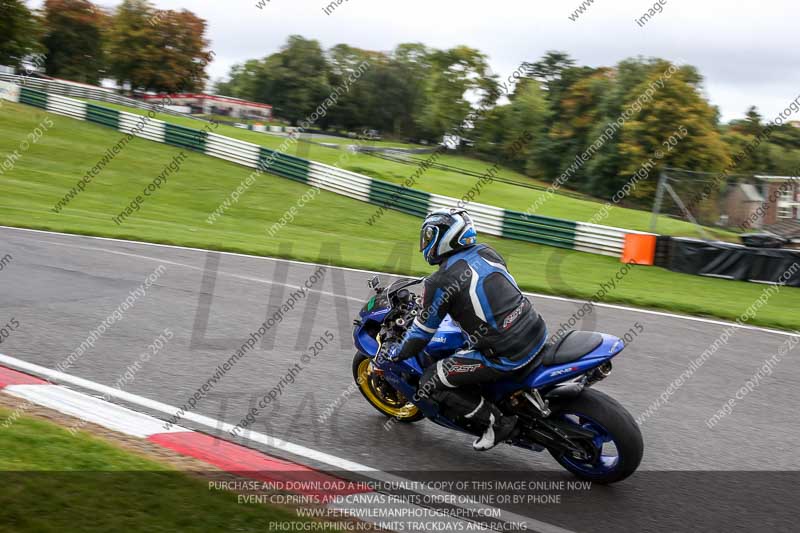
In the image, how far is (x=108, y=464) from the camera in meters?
4.92

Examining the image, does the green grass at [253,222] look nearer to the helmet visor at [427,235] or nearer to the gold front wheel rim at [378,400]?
the gold front wheel rim at [378,400]

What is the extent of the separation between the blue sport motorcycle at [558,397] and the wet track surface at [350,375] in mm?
251

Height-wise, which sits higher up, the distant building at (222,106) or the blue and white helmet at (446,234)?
the blue and white helmet at (446,234)

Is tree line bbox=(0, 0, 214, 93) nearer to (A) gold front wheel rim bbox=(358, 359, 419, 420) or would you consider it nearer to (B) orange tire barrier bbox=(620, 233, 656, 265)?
(B) orange tire barrier bbox=(620, 233, 656, 265)

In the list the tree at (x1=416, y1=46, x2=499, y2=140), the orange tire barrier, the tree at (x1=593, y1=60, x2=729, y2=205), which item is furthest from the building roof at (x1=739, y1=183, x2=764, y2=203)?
the tree at (x1=416, y1=46, x2=499, y2=140)

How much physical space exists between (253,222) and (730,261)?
534 inches

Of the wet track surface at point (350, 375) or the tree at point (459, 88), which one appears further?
the tree at point (459, 88)

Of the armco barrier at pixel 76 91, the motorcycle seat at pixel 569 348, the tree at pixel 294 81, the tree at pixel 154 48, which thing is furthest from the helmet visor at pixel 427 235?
the tree at pixel 294 81

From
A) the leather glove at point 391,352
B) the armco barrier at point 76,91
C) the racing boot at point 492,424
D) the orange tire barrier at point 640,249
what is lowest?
the armco barrier at point 76,91

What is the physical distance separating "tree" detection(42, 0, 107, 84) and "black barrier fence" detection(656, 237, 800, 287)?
70.5 m

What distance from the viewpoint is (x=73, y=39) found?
7531 centimetres

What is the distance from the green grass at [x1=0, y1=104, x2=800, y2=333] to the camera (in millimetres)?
15891

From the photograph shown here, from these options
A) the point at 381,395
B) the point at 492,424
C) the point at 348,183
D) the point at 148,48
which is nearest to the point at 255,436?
the point at 381,395

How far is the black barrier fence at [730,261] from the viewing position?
706 inches
